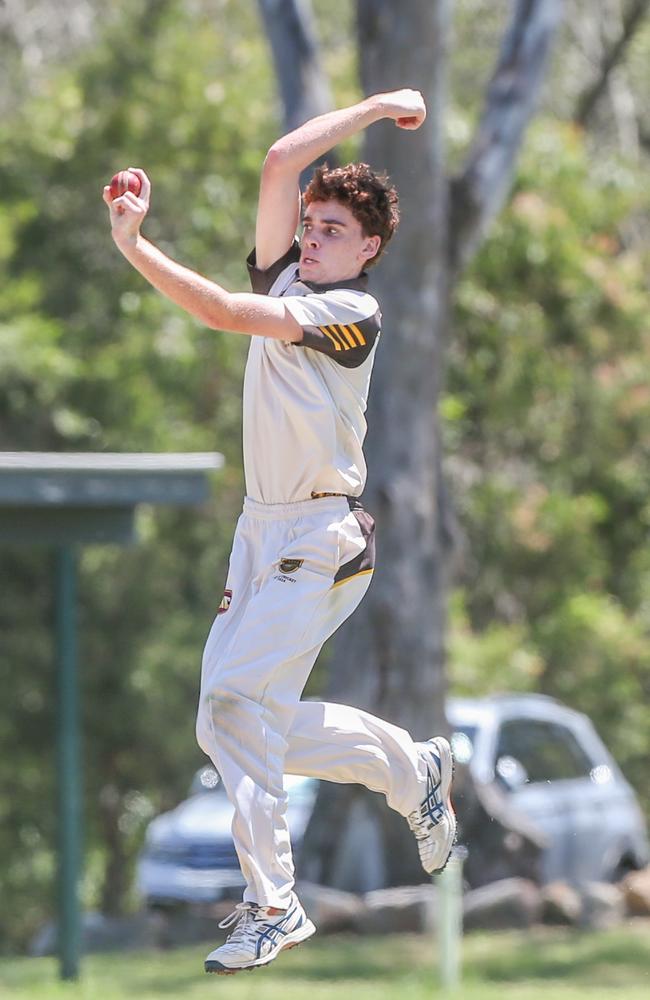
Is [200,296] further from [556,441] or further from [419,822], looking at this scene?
[556,441]

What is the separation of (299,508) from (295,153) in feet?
2.91

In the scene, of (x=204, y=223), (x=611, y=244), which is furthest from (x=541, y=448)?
(x=204, y=223)

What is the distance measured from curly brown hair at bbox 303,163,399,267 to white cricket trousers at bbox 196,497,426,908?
71cm

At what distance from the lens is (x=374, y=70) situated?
13.3m

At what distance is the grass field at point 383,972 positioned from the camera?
10.6 m

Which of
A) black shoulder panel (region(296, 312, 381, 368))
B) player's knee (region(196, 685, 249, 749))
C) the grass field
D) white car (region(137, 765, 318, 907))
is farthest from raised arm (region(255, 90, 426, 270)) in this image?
white car (region(137, 765, 318, 907))

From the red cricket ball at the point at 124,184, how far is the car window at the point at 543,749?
10.2 meters

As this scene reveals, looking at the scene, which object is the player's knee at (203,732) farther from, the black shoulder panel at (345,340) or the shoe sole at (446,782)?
the black shoulder panel at (345,340)

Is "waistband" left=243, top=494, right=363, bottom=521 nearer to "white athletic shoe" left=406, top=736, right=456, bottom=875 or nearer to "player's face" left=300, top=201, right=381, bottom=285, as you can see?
"player's face" left=300, top=201, right=381, bottom=285

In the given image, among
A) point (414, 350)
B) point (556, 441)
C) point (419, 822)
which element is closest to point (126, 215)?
point (419, 822)

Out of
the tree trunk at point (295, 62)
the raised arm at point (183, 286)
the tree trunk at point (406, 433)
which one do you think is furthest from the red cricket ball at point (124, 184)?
the tree trunk at point (295, 62)

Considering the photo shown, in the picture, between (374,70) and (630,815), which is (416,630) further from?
(374,70)

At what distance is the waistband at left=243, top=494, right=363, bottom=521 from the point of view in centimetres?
472

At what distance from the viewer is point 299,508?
15.5 ft
